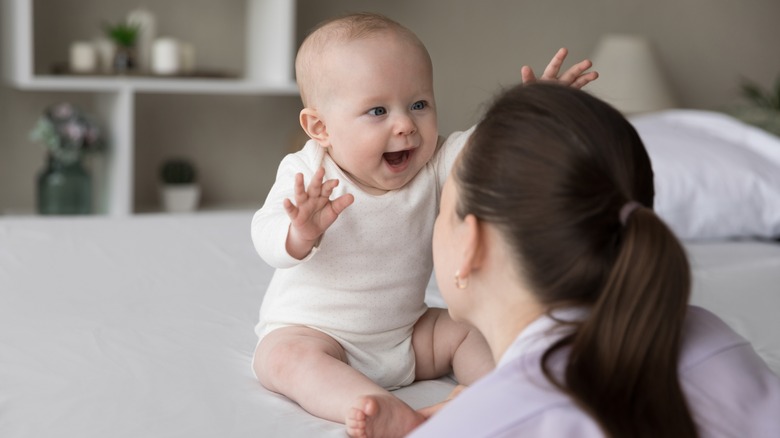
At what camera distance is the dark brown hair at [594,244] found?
767mm

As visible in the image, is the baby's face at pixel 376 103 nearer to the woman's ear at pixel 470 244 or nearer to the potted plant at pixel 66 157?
the woman's ear at pixel 470 244

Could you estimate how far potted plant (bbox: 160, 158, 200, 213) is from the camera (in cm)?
306

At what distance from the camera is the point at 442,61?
3.38m

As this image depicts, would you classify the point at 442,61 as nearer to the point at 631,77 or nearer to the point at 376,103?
the point at 631,77

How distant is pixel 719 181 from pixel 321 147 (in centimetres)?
125

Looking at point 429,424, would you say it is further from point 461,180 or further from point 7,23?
point 7,23

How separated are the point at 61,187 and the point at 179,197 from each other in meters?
0.38

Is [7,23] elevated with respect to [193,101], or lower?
elevated

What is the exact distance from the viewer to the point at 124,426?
1.01 meters

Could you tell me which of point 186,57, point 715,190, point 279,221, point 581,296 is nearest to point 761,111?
point 715,190

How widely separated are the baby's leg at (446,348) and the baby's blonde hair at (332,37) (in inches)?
12.7

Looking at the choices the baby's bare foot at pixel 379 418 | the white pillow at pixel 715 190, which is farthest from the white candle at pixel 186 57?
the baby's bare foot at pixel 379 418

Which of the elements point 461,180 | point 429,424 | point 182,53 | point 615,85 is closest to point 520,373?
point 429,424

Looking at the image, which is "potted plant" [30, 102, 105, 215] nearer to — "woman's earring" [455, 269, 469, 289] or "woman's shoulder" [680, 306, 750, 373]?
"woman's earring" [455, 269, 469, 289]
